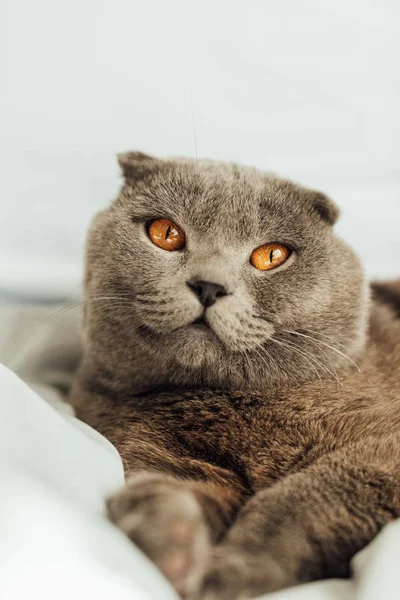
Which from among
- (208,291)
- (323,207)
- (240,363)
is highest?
(323,207)

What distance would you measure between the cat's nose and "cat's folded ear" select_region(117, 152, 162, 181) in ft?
1.19

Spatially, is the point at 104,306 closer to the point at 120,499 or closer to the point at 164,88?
the point at 120,499

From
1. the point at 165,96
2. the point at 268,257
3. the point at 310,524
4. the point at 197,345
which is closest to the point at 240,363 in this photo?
the point at 197,345

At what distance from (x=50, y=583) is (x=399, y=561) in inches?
15.5

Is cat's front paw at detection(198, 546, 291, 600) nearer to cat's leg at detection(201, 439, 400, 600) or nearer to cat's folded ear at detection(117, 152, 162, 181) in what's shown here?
cat's leg at detection(201, 439, 400, 600)

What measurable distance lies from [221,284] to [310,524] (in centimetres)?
39

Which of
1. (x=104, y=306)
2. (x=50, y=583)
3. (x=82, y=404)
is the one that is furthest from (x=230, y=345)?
(x=50, y=583)

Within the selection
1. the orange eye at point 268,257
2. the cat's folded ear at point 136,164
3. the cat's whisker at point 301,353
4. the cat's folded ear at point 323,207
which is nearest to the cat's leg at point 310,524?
the cat's whisker at point 301,353

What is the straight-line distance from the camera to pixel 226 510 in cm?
92

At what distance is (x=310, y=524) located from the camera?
2.74ft

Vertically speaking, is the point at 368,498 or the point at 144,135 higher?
the point at 144,135

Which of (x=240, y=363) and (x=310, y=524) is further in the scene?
(x=240, y=363)

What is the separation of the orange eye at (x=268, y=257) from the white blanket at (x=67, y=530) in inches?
15.5

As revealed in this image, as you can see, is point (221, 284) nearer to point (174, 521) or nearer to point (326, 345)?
point (326, 345)
